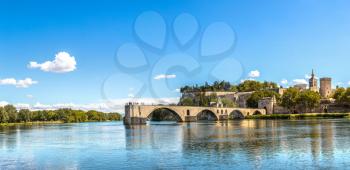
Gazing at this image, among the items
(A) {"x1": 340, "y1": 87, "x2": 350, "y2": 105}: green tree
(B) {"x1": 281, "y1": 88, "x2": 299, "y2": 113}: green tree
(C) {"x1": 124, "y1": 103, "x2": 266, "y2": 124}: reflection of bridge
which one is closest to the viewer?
(C) {"x1": 124, "y1": 103, "x2": 266, "y2": 124}: reflection of bridge

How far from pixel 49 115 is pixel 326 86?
95772mm

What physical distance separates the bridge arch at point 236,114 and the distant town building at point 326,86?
152 feet

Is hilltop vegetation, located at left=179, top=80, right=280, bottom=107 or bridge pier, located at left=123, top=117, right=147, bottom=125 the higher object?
hilltop vegetation, located at left=179, top=80, right=280, bottom=107

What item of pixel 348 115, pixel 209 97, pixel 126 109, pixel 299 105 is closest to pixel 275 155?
pixel 126 109

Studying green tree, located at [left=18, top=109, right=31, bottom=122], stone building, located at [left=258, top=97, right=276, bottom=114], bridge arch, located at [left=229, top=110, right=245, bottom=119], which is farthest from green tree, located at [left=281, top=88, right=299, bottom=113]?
green tree, located at [left=18, top=109, right=31, bottom=122]

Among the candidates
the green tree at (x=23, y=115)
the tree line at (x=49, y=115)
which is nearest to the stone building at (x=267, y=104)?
the tree line at (x=49, y=115)

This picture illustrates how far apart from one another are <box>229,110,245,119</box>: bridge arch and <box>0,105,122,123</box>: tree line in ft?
187

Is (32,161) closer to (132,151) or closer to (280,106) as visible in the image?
(132,151)

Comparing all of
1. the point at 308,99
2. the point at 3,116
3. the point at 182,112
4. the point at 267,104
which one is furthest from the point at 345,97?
the point at 3,116

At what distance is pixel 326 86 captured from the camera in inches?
6526

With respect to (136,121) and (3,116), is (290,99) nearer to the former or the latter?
(136,121)

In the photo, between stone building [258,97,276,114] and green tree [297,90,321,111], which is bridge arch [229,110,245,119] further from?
green tree [297,90,321,111]

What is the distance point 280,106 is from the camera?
139 meters

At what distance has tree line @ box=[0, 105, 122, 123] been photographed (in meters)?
125
